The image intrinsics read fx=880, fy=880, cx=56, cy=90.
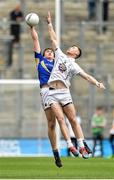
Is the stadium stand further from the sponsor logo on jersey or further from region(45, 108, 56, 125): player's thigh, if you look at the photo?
the sponsor logo on jersey

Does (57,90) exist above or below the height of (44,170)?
above

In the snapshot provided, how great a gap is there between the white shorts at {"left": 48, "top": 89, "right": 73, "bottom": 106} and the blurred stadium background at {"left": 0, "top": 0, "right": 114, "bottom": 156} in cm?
1220

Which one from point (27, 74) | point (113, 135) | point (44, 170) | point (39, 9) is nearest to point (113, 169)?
point (44, 170)

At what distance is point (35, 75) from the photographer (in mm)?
30906

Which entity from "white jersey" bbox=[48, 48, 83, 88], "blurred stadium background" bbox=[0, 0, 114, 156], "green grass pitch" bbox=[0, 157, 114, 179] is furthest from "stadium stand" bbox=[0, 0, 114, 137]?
"white jersey" bbox=[48, 48, 83, 88]

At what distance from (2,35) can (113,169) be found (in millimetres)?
14860

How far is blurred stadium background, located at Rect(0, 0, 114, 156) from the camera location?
29.0 metres

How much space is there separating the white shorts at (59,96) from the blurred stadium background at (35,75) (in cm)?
1220

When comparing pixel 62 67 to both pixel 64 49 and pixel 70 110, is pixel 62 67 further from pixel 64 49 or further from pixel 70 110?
pixel 64 49

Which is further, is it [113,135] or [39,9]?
[39,9]

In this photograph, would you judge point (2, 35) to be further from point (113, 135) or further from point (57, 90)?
point (57, 90)

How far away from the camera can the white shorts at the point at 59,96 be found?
53.9 feet

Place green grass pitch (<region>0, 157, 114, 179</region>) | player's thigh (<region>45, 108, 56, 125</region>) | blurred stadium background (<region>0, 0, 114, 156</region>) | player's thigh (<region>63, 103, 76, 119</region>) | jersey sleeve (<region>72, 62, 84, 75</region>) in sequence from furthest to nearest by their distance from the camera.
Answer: blurred stadium background (<region>0, 0, 114, 156</region>) → player's thigh (<region>45, 108, 56, 125</region>) → player's thigh (<region>63, 103, 76, 119</region>) → jersey sleeve (<region>72, 62, 84, 75</region>) → green grass pitch (<region>0, 157, 114, 179</region>)

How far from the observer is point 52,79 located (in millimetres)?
16422
